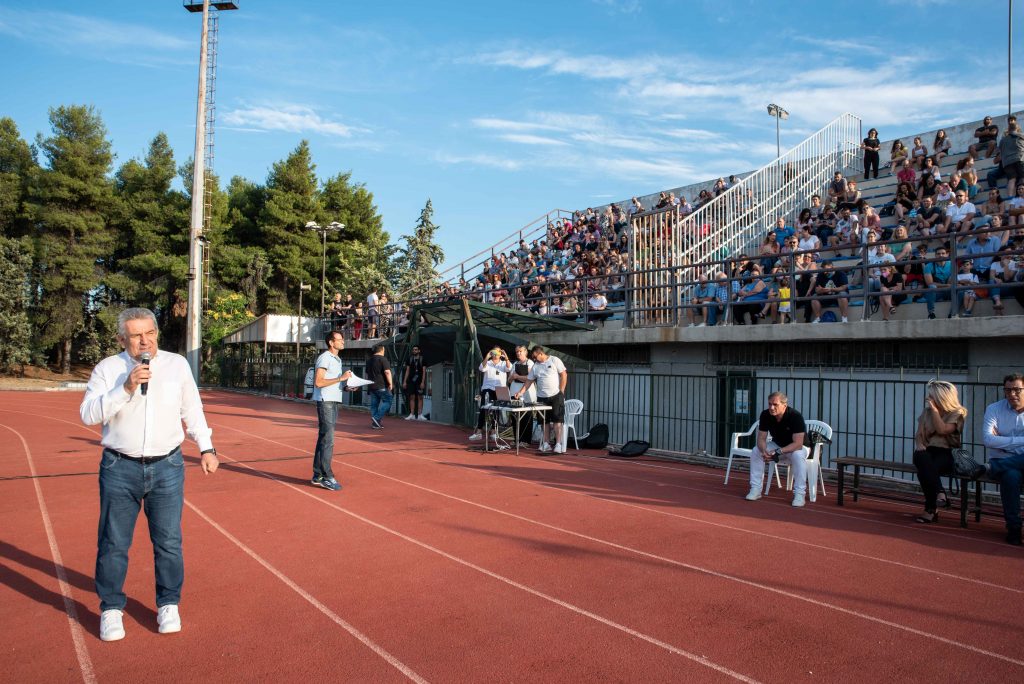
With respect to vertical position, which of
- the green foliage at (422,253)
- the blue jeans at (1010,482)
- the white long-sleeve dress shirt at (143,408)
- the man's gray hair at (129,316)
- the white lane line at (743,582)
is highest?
the green foliage at (422,253)

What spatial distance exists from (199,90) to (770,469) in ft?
75.8

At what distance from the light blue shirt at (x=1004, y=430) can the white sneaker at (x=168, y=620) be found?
7330 millimetres

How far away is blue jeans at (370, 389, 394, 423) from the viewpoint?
54.3 ft

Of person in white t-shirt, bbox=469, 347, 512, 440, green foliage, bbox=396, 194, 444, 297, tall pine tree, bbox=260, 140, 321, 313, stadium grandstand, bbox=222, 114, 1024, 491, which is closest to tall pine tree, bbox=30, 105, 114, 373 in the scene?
tall pine tree, bbox=260, 140, 321, 313

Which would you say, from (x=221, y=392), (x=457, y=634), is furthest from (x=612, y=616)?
(x=221, y=392)

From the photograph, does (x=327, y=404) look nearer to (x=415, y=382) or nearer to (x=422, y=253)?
(x=415, y=382)

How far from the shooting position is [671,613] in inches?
189

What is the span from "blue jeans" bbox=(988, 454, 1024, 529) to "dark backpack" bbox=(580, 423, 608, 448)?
7.14 meters

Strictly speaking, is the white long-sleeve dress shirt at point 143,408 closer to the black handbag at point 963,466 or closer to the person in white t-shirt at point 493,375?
the black handbag at point 963,466

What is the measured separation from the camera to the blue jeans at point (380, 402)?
16562mm

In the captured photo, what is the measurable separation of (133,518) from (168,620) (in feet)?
2.19

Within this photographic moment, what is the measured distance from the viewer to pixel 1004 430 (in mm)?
7242

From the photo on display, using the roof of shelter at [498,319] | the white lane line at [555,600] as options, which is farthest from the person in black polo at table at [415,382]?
the white lane line at [555,600]

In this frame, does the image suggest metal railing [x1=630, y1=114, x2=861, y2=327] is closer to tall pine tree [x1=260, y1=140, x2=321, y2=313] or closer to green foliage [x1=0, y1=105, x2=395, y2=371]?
green foliage [x1=0, y1=105, x2=395, y2=371]
